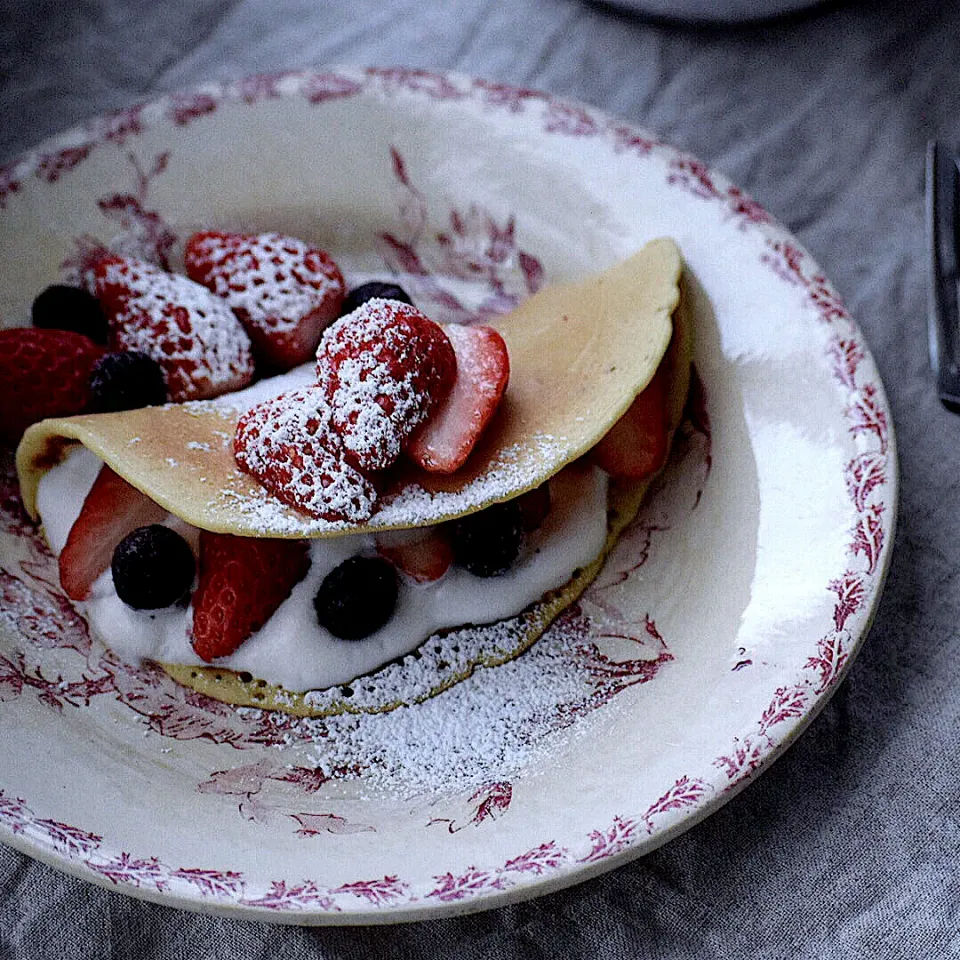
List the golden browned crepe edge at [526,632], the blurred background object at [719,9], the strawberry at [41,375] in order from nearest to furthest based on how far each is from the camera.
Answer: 1. the golden browned crepe edge at [526,632]
2. the strawberry at [41,375]
3. the blurred background object at [719,9]

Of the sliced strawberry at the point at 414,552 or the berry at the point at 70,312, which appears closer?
the sliced strawberry at the point at 414,552

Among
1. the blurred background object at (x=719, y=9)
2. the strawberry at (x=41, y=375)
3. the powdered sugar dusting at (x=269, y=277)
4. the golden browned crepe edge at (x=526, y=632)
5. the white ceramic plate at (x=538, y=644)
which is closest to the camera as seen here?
the white ceramic plate at (x=538, y=644)

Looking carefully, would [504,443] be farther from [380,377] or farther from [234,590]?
[234,590]

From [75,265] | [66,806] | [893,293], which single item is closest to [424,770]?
[66,806]

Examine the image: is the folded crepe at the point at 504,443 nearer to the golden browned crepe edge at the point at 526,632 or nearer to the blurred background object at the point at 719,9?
the golden browned crepe edge at the point at 526,632

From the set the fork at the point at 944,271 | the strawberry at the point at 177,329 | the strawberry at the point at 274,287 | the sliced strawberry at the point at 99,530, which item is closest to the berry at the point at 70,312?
the strawberry at the point at 177,329

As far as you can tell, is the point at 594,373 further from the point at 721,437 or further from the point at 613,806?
the point at 613,806

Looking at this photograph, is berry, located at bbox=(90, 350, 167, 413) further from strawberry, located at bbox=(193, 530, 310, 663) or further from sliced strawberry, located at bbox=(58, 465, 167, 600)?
strawberry, located at bbox=(193, 530, 310, 663)

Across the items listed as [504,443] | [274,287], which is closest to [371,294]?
[274,287]
